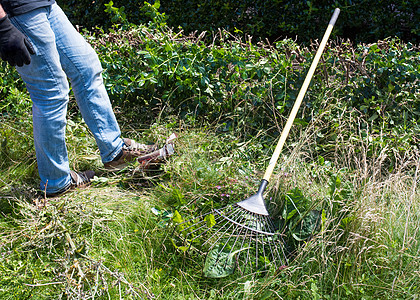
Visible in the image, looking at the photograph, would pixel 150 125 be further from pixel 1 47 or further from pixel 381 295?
pixel 381 295

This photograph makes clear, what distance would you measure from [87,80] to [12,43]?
590 millimetres

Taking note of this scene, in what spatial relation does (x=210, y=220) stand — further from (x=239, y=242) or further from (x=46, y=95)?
(x=46, y=95)

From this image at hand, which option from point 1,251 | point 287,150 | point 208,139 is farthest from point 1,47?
point 287,150

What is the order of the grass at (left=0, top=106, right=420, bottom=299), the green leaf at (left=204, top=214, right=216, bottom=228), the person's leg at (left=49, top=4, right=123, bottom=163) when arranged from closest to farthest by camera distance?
the grass at (left=0, top=106, right=420, bottom=299)
the green leaf at (left=204, top=214, right=216, bottom=228)
the person's leg at (left=49, top=4, right=123, bottom=163)

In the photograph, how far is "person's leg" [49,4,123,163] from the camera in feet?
8.51

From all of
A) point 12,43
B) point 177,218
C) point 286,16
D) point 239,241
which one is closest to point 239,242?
point 239,241

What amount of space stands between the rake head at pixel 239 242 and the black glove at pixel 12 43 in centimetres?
124

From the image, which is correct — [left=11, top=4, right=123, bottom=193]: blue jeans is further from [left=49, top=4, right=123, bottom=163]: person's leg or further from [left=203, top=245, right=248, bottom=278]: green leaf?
[left=203, top=245, right=248, bottom=278]: green leaf

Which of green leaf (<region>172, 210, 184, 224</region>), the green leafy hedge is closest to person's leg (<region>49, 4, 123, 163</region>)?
green leaf (<region>172, 210, 184, 224</region>)

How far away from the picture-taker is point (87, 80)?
2.73m

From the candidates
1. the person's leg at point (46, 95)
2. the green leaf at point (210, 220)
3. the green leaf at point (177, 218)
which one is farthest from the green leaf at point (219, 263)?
the person's leg at point (46, 95)

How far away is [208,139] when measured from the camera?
3.32 metres

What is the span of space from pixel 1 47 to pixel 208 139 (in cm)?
159

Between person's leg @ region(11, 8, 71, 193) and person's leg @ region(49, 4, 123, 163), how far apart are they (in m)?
0.12
